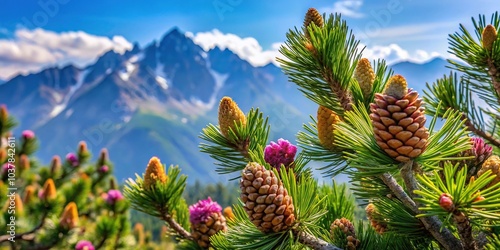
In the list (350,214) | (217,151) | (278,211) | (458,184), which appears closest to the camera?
(458,184)

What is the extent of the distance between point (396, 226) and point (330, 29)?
1.80 ft

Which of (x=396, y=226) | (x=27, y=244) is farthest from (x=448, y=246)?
(x=27, y=244)

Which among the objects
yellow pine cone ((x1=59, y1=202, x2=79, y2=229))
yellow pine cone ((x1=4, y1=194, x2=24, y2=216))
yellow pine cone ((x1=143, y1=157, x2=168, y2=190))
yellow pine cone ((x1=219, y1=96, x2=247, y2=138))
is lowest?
yellow pine cone ((x1=143, y1=157, x2=168, y2=190))

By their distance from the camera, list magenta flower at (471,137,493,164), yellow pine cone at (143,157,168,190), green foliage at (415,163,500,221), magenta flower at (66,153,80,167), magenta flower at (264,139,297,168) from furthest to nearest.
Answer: magenta flower at (66,153,80,167), yellow pine cone at (143,157,168,190), magenta flower at (264,139,297,168), magenta flower at (471,137,493,164), green foliage at (415,163,500,221)

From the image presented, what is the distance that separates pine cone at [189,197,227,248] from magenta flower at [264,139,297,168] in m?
0.38

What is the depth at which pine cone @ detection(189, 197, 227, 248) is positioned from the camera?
1.43 metres

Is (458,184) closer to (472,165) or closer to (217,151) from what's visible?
(472,165)

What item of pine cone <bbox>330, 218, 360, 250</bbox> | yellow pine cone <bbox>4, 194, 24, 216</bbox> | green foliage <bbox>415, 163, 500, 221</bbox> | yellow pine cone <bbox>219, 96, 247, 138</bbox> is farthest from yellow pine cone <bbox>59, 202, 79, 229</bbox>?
green foliage <bbox>415, 163, 500, 221</bbox>

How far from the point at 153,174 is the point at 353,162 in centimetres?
77

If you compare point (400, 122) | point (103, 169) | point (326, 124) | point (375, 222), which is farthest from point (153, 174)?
point (103, 169)

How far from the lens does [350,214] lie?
1426 millimetres

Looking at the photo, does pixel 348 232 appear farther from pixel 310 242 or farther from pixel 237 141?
pixel 237 141

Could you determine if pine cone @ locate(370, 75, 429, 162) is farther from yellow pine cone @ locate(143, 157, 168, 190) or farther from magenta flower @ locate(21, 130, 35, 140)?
magenta flower @ locate(21, 130, 35, 140)

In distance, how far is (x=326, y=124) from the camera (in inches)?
43.4
